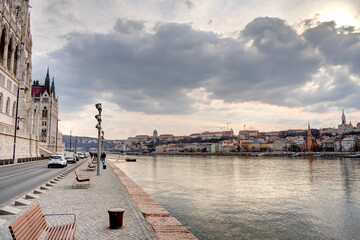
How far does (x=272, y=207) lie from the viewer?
15.8 metres

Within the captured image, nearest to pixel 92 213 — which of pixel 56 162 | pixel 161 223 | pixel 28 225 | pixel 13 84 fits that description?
pixel 161 223

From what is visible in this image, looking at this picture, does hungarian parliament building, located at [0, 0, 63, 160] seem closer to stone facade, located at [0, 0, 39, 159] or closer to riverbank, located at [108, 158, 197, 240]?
stone facade, located at [0, 0, 39, 159]

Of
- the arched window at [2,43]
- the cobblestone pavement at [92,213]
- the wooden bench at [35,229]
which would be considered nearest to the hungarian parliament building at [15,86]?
the arched window at [2,43]

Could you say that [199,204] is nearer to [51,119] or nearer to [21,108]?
[21,108]

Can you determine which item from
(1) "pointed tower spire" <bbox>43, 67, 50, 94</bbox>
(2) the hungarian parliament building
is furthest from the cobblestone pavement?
(1) "pointed tower spire" <bbox>43, 67, 50, 94</bbox>

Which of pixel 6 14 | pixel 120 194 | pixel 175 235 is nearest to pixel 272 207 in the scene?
pixel 120 194

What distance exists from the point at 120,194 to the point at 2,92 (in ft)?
153

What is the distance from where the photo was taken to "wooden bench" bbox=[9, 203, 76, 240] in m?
4.31

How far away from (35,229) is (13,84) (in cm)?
6045

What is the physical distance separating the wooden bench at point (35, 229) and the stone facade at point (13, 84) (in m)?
42.0

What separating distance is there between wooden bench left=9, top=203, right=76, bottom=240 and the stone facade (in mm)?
41996

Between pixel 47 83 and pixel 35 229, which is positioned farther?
pixel 47 83

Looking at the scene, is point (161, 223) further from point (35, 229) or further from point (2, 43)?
point (2, 43)

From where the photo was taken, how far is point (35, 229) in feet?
16.6
